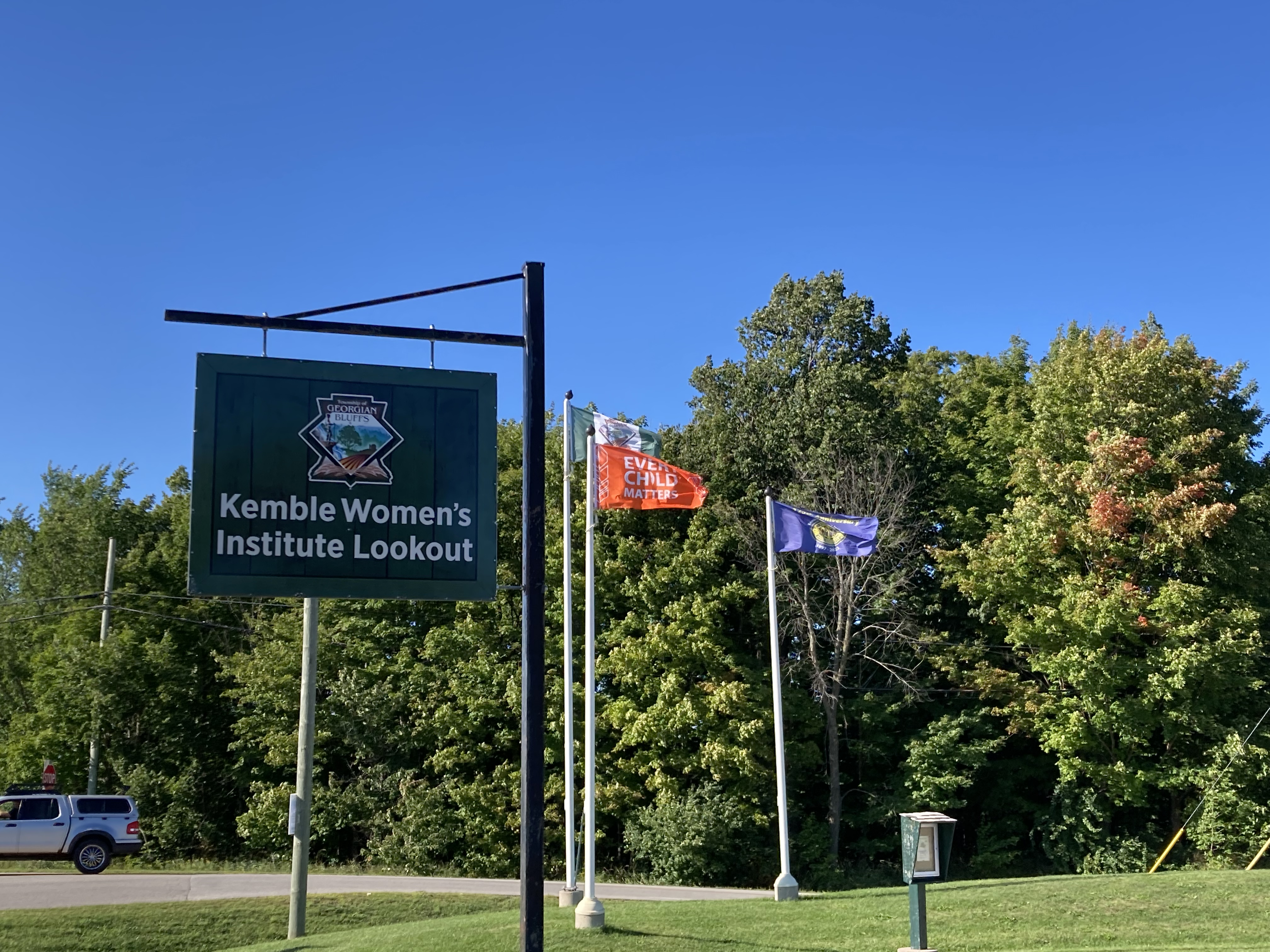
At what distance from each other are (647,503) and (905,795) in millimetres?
17992

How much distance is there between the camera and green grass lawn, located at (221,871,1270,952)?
1583 cm

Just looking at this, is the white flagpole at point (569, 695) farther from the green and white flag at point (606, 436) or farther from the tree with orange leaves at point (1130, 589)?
the tree with orange leaves at point (1130, 589)

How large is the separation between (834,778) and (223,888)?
60.6ft

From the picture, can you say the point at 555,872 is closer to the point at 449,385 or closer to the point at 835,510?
the point at 835,510

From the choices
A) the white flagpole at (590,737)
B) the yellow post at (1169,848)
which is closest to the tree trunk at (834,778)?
the yellow post at (1169,848)

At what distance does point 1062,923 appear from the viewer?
17.6 metres

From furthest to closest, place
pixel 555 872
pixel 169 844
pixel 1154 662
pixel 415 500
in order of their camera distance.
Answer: pixel 169 844 < pixel 555 872 < pixel 1154 662 < pixel 415 500

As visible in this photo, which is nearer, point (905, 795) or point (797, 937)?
point (797, 937)

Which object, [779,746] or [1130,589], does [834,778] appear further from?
[779,746]

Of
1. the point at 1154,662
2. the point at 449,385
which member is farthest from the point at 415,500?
the point at 1154,662

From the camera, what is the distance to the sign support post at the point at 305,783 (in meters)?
17.8

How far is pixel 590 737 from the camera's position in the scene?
19156 millimetres

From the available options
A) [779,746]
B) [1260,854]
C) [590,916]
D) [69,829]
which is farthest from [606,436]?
[1260,854]

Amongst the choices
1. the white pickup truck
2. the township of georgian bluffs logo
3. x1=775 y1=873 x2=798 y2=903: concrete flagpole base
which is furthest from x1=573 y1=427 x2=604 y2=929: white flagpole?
the white pickup truck
